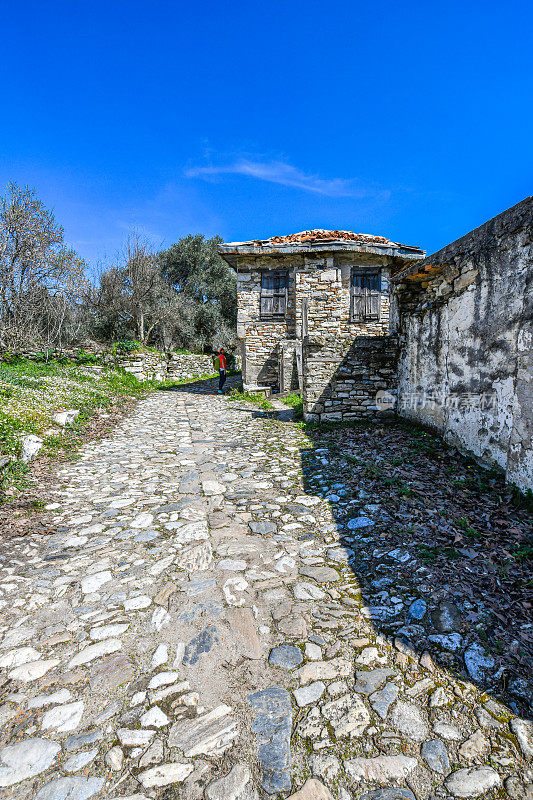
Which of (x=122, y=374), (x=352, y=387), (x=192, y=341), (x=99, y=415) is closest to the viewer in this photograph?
(x=352, y=387)

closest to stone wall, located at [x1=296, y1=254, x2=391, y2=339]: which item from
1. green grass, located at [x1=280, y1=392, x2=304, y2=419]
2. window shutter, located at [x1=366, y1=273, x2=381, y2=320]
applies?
window shutter, located at [x1=366, y1=273, x2=381, y2=320]

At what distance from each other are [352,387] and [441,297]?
2773 millimetres

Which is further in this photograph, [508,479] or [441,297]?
[441,297]

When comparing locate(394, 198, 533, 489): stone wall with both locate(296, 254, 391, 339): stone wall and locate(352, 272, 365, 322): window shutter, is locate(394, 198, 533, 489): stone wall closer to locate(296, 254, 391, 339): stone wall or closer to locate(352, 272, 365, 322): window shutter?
locate(296, 254, 391, 339): stone wall

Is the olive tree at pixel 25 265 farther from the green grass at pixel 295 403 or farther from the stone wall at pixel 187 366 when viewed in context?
the green grass at pixel 295 403

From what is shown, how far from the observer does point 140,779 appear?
1.69m

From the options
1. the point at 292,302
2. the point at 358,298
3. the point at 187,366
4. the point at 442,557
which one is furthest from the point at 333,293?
the point at 442,557

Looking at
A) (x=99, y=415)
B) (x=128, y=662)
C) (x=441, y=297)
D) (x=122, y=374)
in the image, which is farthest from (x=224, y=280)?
(x=128, y=662)

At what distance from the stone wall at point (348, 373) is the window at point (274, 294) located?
6425mm

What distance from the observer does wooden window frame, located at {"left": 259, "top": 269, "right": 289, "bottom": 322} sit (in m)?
14.3

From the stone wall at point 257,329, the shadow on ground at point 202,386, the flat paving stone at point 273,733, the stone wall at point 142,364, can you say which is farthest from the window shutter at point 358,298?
the flat paving stone at point 273,733

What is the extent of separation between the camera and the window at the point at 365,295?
14570mm

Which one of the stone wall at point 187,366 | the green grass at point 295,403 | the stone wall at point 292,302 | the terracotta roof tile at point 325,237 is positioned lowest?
the green grass at point 295,403

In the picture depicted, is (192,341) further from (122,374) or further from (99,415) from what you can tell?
(99,415)
